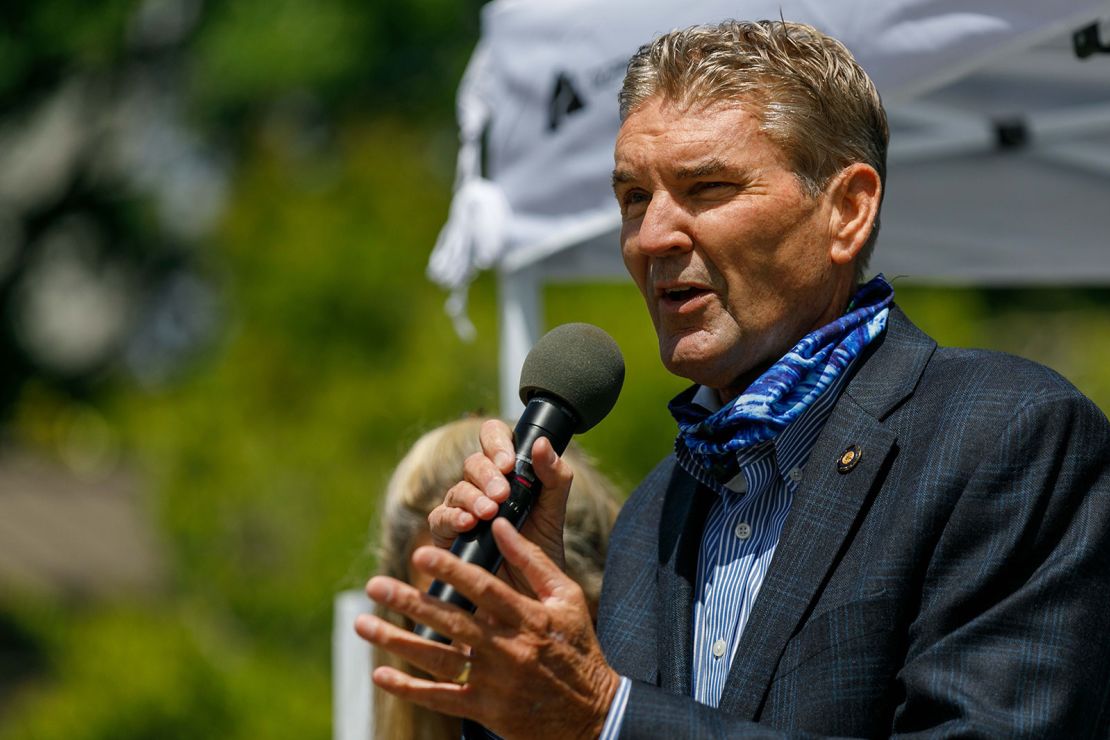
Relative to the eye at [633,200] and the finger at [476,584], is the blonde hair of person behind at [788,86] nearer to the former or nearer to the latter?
the eye at [633,200]

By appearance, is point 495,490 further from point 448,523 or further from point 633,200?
point 633,200

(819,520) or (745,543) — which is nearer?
(819,520)

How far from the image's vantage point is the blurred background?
28.6ft

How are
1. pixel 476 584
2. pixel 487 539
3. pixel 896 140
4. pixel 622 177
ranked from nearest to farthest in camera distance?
1. pixel 476 584
2. pixel 487 539
3. pixel 622 177
4. pixel 896 140

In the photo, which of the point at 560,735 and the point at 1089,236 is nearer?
the point at 560,735

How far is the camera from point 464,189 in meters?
3.64

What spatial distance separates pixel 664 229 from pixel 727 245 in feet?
0.31

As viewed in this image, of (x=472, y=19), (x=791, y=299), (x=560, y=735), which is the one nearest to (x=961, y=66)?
(x=791, y=299)

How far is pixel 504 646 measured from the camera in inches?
57.8

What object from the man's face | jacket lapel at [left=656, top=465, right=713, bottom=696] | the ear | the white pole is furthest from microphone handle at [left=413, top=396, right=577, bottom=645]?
the white pole

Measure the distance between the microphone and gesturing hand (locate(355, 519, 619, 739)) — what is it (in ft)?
0.60

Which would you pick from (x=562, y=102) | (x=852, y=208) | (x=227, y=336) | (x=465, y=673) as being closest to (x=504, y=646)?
(x=465, y=673)

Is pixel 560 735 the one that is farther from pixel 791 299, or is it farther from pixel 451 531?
pixel 791 299

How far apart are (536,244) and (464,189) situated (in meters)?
0.35
